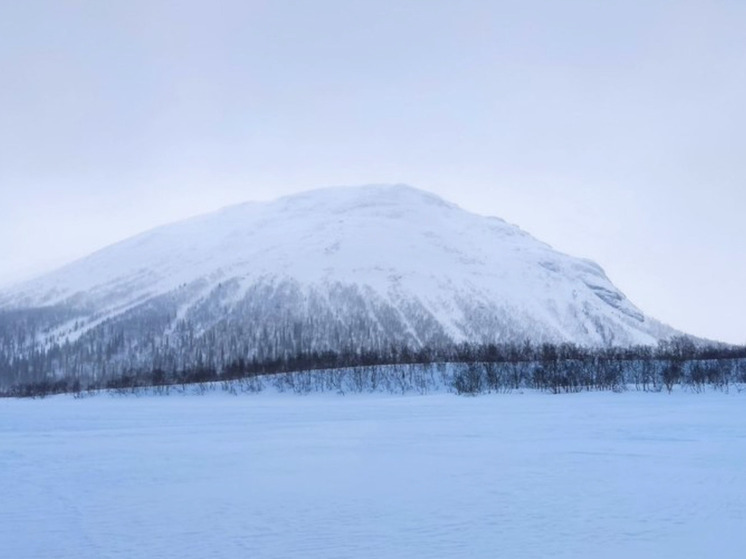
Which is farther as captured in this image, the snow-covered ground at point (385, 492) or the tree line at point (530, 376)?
the tree line at point (530, 376)

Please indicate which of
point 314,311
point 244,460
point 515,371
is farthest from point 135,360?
point 244,460

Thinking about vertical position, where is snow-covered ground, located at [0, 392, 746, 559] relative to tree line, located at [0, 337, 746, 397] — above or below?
above

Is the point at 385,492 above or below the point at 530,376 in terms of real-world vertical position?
above

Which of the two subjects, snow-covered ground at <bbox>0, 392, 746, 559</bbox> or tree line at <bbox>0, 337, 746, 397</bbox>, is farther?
tree line at <bbox>0, 337, 746, 397</bbox>

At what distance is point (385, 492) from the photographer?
53.3 ft

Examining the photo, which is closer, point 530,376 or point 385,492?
point 385,492

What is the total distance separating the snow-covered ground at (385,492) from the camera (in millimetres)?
11688

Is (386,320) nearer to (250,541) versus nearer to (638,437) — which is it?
(638,437)

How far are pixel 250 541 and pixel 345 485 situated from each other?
18.0ft

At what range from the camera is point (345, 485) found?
17203 mm

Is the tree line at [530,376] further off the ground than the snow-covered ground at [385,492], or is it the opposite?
the snow-covered ground at [385,492]

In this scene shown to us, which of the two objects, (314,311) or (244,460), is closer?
(244,460)

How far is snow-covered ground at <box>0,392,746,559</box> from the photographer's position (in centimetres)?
1169

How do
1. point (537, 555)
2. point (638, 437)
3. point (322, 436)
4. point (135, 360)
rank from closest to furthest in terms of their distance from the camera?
point (537, 555) → point (638, 437) → point (322, 436) → point (135, 360)
